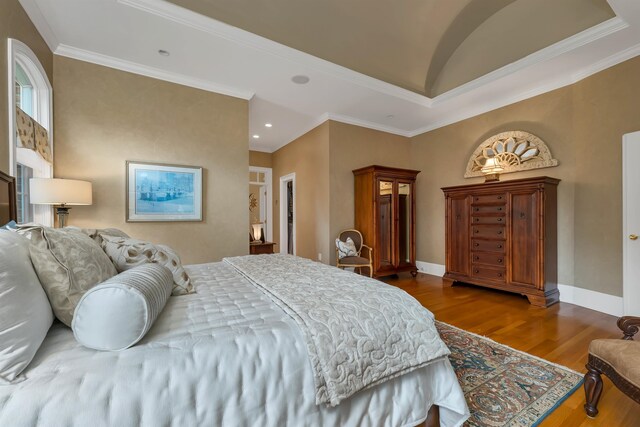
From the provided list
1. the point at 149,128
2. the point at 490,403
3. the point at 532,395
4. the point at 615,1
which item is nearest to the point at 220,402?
the point at 490,403

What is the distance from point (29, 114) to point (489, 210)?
209 inches

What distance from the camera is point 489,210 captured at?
3.71 m

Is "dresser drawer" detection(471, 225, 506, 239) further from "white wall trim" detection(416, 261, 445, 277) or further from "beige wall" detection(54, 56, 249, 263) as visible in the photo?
"beige wall" detection(54, 56, 249, 263)

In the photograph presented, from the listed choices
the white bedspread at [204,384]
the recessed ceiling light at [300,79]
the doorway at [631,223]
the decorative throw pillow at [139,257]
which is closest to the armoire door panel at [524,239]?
the doorway at [631,223]

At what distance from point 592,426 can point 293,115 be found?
4.78 m

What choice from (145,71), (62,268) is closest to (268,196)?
(145,71)

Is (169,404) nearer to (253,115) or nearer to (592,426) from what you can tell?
(592,426)

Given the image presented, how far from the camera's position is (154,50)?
2902mm

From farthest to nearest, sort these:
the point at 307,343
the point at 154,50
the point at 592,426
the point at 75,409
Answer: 1. the point at 154,50
2. the point at 592,426
3. the point at 307,343
4. the point at 75,409

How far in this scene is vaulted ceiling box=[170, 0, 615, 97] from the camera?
9.20ft

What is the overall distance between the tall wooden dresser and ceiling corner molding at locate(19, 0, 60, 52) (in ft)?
16.4

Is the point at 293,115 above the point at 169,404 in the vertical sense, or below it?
above

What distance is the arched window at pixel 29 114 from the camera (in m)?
2.20

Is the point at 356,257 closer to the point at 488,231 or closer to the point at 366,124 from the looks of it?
the point at 488,231
